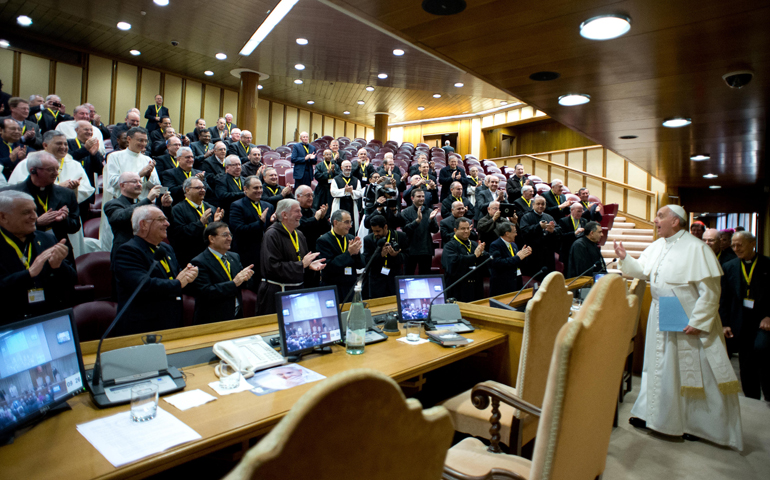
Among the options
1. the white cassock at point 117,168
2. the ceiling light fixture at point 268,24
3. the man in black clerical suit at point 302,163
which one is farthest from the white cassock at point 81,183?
the ceiling light fixture at point 268,24

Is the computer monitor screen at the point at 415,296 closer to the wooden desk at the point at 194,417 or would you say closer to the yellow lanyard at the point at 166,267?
the wooden desk at the point at 194,417

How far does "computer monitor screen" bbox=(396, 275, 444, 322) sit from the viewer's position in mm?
2818

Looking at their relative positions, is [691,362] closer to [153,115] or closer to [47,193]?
[47,193]

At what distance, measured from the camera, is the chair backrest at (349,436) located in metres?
0.53

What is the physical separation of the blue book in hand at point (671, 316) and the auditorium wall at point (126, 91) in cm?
895

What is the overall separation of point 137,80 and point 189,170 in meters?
8.26

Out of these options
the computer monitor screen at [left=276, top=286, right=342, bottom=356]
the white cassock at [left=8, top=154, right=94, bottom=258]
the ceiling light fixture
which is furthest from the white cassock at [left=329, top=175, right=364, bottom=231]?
the computer monitor screen at [left=276, top=286, right=342, bottom=356]

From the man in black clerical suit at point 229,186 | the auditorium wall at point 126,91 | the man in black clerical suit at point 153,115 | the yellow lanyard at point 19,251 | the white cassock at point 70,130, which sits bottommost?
the yellow lanyard at point 19,251

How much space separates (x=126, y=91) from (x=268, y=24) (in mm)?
5472

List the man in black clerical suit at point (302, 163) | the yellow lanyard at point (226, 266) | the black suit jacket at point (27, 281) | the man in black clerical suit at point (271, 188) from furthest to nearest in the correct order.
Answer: the man in black clerical suit at point (302, 163), the man in black clerical suit at point (271, 188), the yellow lanyard at point (226, 266), the black suit jacket at point (27, 281)

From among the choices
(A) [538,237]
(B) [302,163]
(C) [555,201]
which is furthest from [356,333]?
(C) [555,201]

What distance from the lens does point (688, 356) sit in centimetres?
309

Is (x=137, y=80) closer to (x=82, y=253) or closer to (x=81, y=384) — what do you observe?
(x=82, y=253)

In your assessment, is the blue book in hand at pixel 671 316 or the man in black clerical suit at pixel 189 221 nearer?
the blue book in hand at pixel 671 316
